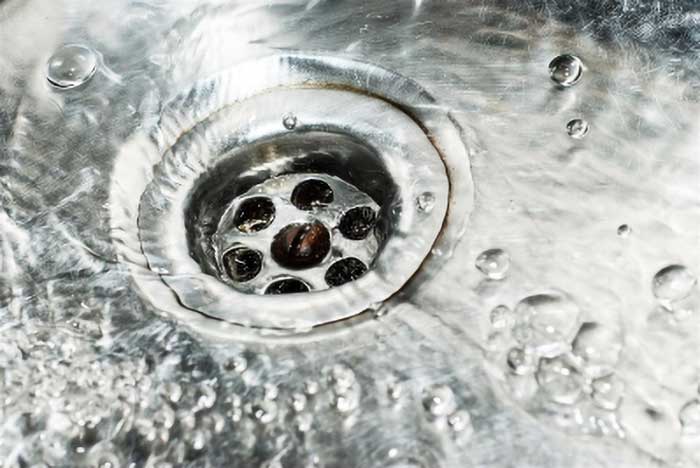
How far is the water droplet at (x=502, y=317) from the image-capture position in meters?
0.67

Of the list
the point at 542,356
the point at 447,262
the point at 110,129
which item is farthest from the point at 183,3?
the point at 542,356

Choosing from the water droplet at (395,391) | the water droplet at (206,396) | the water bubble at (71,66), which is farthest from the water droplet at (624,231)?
the water bubble at (71,66)

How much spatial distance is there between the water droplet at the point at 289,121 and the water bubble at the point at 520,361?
0.95 ft

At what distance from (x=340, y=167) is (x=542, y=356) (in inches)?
10.3

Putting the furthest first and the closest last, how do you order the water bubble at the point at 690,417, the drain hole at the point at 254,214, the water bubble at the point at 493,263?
the drain hole at the point at 254,214 < the water bubble at the point at 493,263 < the water bubble at the point at 690,417

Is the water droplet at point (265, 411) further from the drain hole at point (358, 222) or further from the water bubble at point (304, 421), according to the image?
the drain hole at point (358, 222)

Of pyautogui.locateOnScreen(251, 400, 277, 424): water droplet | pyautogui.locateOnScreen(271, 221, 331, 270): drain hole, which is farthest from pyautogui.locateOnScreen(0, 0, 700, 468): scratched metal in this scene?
pyautogui.locateOnScreen(271, 221, 331, 270): drain hole

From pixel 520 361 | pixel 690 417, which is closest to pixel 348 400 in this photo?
pixel 520 361

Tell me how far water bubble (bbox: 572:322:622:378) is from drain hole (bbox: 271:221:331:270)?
0.22m

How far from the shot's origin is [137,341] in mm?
682

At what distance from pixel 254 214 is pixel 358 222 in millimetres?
92

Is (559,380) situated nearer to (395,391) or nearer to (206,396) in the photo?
(395,391)

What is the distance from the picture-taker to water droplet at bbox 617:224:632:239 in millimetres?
707

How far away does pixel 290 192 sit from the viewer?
32.3 inches
